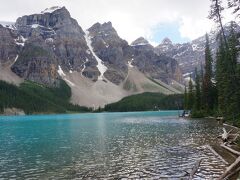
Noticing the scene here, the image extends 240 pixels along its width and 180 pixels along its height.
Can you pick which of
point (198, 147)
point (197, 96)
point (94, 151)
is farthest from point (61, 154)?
point (197, 96)

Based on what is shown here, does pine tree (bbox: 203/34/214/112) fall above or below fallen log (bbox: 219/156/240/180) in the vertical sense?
above

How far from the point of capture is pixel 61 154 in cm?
4366

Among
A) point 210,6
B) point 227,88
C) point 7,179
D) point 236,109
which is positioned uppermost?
point 210,6

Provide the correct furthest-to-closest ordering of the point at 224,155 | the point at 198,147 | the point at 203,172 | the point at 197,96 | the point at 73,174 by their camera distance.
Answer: the point at 197,96
the point at 198,147
the point at 224,155
the point at 73,174
the point at 203,172

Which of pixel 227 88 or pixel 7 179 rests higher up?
pixel 227 88

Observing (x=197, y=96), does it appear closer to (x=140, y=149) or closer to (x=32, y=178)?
(x=140, y=149)

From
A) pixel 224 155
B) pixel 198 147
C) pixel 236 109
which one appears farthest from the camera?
pixel 236 109

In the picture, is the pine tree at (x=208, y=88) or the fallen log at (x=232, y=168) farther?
the pine tree at (x=208, y=88)

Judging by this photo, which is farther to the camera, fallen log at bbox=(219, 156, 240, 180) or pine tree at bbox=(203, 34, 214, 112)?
pine tree at bbox=(203, 34, 214, 112)

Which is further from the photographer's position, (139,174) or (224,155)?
(224,155)

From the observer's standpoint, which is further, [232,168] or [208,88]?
[208,88]

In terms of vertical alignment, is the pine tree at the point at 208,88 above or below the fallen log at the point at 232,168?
above

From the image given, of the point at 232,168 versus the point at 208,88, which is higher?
the point at 208,88

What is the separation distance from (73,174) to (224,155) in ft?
50.4
